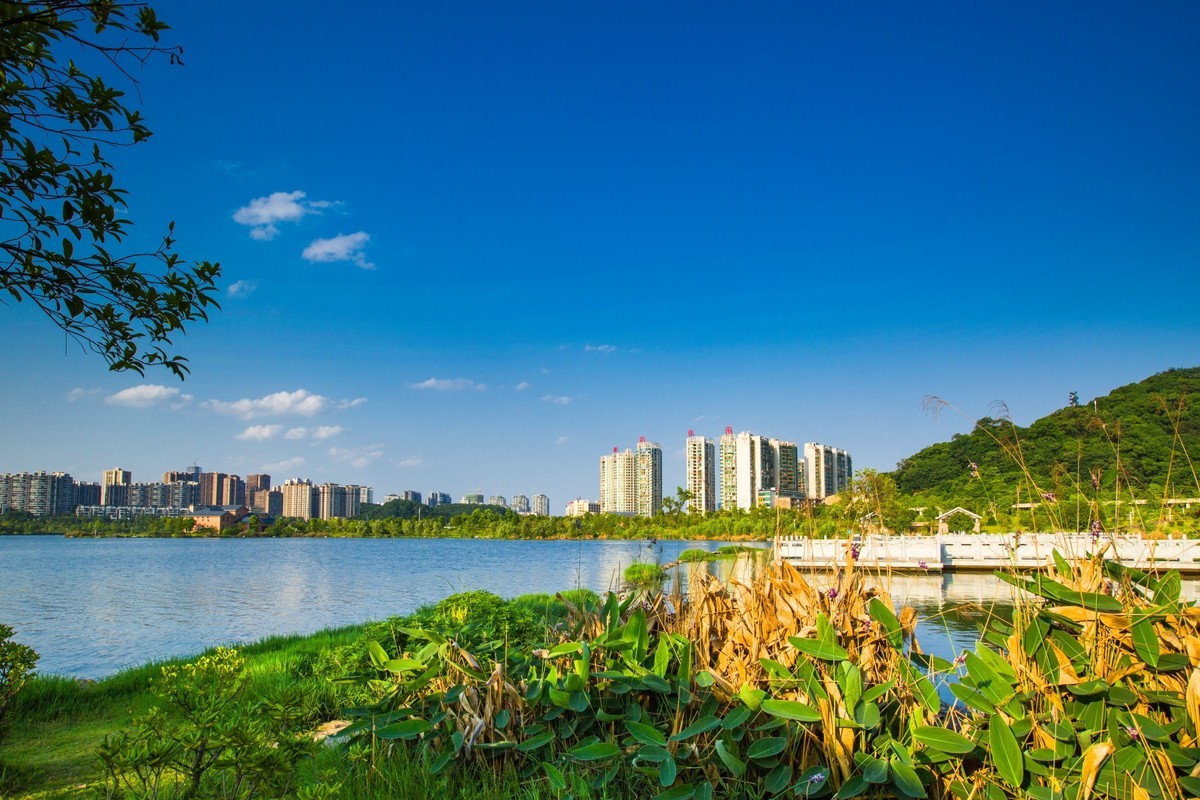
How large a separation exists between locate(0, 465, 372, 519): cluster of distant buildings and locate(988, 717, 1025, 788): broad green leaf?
392 feet

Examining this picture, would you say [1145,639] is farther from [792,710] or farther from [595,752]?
[595,752]

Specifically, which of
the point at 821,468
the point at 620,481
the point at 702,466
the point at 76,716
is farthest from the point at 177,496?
the point at 76,716

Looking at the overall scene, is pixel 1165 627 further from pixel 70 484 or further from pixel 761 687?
pixel 70 484

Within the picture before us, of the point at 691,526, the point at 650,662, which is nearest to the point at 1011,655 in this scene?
the point at 650,662

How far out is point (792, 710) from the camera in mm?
2467

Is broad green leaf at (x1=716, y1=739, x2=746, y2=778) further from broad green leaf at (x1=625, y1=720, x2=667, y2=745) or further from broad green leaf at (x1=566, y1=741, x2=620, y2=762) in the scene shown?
broad green leaf at (x1=566, y1=741, x2=620, y2=762)

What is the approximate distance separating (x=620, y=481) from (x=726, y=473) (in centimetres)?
4125

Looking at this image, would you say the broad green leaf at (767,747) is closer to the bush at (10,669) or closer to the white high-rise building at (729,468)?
the bush at (10,669)

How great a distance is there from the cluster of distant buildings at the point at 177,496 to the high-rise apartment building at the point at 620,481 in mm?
51518

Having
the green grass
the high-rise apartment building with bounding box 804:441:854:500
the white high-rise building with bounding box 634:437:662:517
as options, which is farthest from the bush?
the white high-rise building with bounding box 634:437:662:517

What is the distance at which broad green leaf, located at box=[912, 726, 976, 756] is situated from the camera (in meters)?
2.30

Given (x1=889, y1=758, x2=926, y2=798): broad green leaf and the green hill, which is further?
the green hill

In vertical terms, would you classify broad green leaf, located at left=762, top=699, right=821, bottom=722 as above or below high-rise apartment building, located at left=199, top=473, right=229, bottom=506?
above

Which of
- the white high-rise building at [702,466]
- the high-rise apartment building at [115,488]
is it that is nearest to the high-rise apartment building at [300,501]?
the high-rise apartment building at [115,488]
